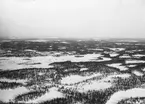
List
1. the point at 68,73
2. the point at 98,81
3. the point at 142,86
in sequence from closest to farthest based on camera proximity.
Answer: the point at 142,86 < the point at 98,81 < the point at 68,73

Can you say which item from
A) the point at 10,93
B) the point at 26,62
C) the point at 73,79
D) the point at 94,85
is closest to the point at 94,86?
the point at 94,85

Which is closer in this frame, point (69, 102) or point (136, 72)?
point (69, 102)

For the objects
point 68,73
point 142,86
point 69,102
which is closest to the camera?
point 69,102

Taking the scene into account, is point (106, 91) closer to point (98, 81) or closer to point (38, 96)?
point (98, 81)

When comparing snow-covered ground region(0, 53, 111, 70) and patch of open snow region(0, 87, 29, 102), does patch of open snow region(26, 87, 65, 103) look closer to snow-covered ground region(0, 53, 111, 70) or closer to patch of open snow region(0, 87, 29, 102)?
patch of open snow region(0, 87, 29, 102)

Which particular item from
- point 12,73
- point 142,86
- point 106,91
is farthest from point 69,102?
point 12,73

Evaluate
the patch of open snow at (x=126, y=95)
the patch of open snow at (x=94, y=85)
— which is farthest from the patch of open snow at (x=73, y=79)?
the patch of open snow at (x=126, y=95)
